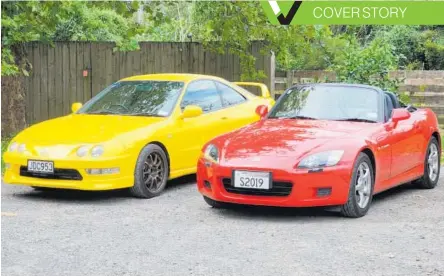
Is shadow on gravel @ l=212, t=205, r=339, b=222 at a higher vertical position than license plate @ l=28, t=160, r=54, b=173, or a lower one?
lower

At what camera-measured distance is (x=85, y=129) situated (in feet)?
31.7

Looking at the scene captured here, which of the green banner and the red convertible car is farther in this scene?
the green banner

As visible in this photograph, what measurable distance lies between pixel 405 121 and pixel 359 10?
318 inches

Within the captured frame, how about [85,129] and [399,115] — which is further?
[85,129]

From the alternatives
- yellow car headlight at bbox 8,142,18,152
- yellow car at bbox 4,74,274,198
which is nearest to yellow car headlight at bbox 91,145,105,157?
yellow car at bbox 4,74,274,198

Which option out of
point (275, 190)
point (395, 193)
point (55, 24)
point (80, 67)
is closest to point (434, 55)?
point (80, 67)

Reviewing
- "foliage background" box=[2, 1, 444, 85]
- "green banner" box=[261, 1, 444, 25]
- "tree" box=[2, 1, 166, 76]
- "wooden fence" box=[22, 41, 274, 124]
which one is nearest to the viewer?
"tree" box=[2, 1, 166, 76]

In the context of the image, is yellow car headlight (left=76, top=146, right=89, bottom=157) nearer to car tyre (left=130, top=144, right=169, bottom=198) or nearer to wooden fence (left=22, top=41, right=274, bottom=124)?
car tyre (left=130, top=144, right=169, bottom=198)

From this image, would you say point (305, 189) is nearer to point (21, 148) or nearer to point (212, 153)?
point (212, 153)

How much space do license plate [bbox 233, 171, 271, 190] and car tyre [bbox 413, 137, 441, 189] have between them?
296cm

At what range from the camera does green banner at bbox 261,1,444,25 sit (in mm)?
15570

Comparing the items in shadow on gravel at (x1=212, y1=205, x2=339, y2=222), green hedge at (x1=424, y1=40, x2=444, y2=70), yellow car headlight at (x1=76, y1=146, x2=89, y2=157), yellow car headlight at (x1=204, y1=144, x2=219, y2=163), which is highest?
green hedge at (x1=424, y1=40, x2=444, y2=70)

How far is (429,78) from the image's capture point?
18875 millimetres

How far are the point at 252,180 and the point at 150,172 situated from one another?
199cm
